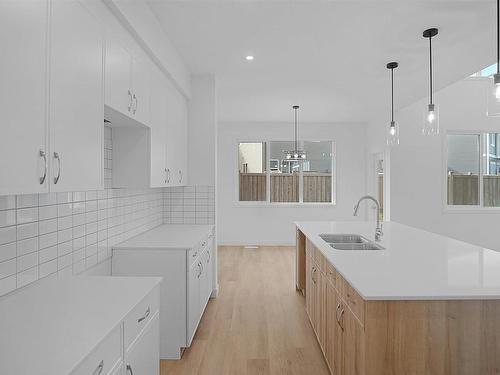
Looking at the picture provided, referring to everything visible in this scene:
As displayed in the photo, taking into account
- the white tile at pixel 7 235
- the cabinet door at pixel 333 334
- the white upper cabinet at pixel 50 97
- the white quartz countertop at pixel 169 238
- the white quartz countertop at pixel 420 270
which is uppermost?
the white upper cabinet at pixel 50 97

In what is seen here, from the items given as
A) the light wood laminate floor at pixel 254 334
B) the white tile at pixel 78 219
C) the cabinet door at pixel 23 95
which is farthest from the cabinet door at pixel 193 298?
the cabinet door at pixel 23 95

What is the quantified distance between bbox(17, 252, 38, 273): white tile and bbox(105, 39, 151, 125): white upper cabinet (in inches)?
34.1

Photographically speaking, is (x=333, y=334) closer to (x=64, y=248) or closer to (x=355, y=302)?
(x=355, y=302)

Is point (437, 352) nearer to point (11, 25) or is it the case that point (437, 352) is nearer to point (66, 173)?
point (66, 173)

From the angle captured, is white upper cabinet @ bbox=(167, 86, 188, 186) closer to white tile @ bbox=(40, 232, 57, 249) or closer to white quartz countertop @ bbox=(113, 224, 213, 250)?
white quartz countertop @ bbox=(113, 224, 213, 250)

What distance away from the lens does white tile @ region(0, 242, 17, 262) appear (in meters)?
1.49

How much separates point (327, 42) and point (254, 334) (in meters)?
2.78

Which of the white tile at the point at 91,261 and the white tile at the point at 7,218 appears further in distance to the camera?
the white tile at the point at 91,261

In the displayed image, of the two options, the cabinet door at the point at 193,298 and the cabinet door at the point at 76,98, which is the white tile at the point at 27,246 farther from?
the cabinet door at the point at 193,298

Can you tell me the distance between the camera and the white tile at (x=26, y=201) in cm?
162

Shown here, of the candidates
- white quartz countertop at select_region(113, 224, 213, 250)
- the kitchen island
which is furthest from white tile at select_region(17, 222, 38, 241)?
the kitchen island

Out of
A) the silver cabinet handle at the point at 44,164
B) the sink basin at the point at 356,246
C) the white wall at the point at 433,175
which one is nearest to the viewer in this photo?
the silver cabinet handle at the point at 44,164

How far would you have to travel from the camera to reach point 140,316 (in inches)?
61.3

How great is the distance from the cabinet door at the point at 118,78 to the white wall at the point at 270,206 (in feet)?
16.7
